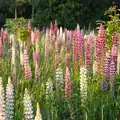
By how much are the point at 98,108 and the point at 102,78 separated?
3.36ft

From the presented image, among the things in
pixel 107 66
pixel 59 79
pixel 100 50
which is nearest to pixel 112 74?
pixel 107 66

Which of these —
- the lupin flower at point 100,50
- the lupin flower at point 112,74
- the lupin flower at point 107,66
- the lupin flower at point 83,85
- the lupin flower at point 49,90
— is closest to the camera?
the lupin flower at point 83,85

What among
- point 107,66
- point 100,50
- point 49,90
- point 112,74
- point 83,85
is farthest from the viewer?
point 100,50

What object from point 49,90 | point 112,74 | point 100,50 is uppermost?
point 100,50

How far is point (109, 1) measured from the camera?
2081cm

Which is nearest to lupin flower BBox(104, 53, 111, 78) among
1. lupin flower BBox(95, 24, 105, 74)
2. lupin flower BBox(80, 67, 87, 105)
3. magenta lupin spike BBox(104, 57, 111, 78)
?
magenta lupin spike BBox(104, 57, 111, 78)

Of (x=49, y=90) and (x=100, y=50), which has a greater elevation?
(x=100, y=50)

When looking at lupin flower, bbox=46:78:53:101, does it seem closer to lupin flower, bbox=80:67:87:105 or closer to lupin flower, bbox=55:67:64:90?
lupin flower, bbox=55:67:64:90

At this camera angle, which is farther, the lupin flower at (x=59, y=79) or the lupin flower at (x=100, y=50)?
the lupin flower at (x=100, y=50)

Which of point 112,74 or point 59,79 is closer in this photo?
point 59,79

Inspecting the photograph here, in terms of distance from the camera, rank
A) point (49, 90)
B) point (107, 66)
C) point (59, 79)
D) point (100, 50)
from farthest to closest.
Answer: point (100, 50) → point (107, 66) → point (59, 79) → point (49, 90)

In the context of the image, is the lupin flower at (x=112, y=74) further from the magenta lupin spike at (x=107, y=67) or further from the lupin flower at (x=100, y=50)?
the lupin flower at (x=100, y=50)

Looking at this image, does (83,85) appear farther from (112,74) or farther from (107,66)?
(107,66)

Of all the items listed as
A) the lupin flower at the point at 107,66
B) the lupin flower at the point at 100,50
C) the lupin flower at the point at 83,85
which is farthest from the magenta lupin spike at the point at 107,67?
the lupin flower at the point at 83,85
